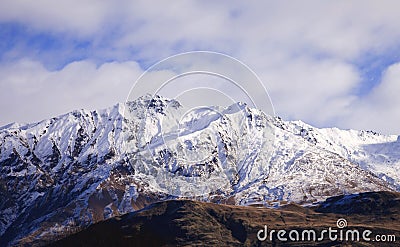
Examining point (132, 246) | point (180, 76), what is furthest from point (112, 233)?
point (180, 76)

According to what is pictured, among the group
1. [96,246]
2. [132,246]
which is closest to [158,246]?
[132,246]

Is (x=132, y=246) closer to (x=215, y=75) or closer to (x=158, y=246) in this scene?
(x=158, y=246)

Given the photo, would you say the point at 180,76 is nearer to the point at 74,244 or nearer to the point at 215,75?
the point at 215,75

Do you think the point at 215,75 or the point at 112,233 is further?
the point at 112,233

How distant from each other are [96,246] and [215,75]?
32231 mm

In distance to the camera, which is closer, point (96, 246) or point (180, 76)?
point (180, 76)

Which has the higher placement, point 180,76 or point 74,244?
point 180,76

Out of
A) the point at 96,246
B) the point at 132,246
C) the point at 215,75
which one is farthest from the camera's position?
the point at 96,246

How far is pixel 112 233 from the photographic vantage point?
94.4 m

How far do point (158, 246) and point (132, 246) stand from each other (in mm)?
3486

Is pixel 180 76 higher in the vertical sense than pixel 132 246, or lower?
higher

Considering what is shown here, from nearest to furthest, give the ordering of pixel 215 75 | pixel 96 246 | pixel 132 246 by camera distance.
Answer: pixel 132 246
pixel 215 75
pixel 96 246

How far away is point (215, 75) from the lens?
84.6m

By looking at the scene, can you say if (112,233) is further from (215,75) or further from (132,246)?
(215,75)
